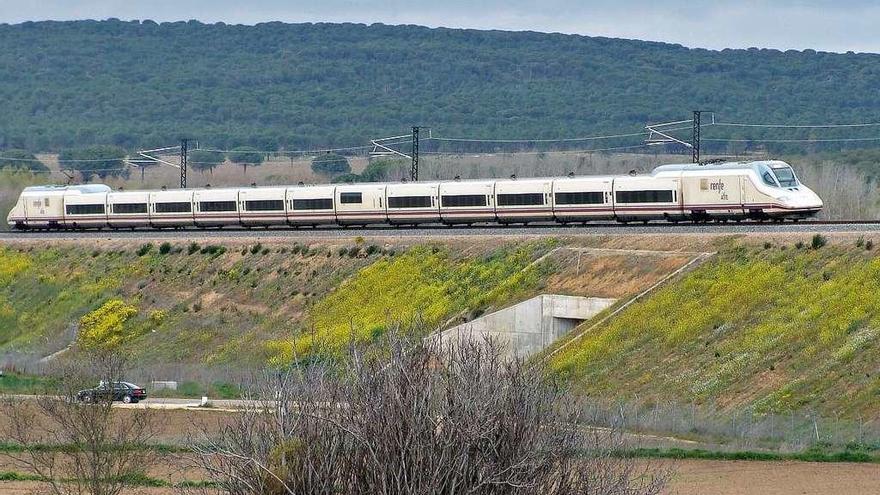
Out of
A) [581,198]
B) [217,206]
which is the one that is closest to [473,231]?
[581,198]

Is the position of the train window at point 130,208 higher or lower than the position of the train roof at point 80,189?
lower

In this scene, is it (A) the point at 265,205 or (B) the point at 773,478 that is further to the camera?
(A) the point at 265,205

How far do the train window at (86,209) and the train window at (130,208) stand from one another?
1325mm

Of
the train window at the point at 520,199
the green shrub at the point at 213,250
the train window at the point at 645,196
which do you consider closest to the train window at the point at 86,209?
the green shrub at the point at 213,250

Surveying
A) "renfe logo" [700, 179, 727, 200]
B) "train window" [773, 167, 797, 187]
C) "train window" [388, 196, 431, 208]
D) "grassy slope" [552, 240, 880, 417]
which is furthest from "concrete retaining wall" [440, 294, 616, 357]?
"train window" [388, 196, 431, 208]

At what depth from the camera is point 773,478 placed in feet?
137

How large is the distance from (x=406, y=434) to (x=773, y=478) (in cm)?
1951

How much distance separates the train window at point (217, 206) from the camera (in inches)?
3588

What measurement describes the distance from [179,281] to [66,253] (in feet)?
42.6

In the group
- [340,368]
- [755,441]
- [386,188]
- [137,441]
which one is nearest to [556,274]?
[386,188]

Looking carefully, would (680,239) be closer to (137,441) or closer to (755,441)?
(755,441)

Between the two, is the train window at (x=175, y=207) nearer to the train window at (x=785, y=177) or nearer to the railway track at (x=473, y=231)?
the railway track at (x=473, y=231)

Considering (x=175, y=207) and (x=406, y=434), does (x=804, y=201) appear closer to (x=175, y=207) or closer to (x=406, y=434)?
(x=175, y=207)

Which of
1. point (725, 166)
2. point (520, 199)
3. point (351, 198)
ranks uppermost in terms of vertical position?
point (725, 166)
